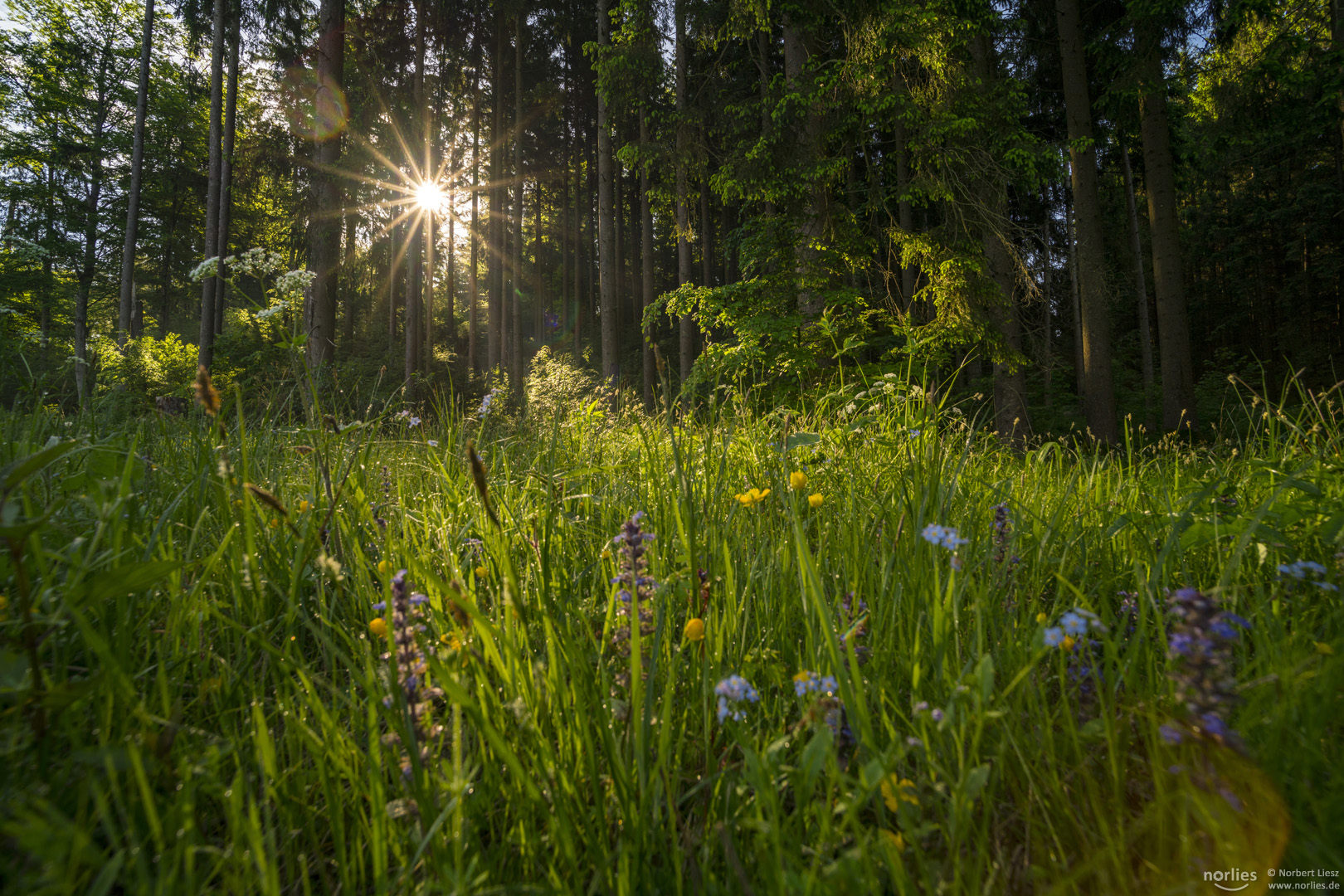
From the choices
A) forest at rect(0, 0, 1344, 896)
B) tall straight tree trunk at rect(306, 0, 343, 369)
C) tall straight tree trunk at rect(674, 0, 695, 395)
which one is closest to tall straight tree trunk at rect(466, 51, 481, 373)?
tall straight tree trunk at rect(674, 0, 695, 395)

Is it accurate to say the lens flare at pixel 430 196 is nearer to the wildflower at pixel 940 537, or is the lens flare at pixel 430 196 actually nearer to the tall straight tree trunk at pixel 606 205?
the tall straight tree trunk at pixel 606 205

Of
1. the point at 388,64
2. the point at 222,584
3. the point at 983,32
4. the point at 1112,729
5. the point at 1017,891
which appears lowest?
the point at 1017,891

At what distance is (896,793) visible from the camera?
62 cm

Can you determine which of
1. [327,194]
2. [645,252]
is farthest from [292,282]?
[645,252]

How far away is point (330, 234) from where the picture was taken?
29.2 feet

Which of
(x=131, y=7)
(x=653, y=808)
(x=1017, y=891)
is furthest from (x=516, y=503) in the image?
(x=131, y=7)

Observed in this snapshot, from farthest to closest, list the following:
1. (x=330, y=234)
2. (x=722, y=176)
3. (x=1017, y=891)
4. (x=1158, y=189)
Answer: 1. (x=1158, y=189)
2. (x=330, y=234)
3. (x=722, y=176)
4. (x=1017, y=891)

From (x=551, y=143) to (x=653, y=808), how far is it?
26032 millimetres

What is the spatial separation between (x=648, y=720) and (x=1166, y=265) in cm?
1250

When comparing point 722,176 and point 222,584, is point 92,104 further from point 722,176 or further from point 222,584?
point 222,584

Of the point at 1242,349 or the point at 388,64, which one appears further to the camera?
the point at 1242,349

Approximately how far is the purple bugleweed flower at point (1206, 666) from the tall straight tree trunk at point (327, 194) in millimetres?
9663

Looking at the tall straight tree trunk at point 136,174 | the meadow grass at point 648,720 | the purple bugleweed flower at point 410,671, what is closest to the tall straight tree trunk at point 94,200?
the tall straight tree trunk at point 136,174

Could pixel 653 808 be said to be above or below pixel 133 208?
below
